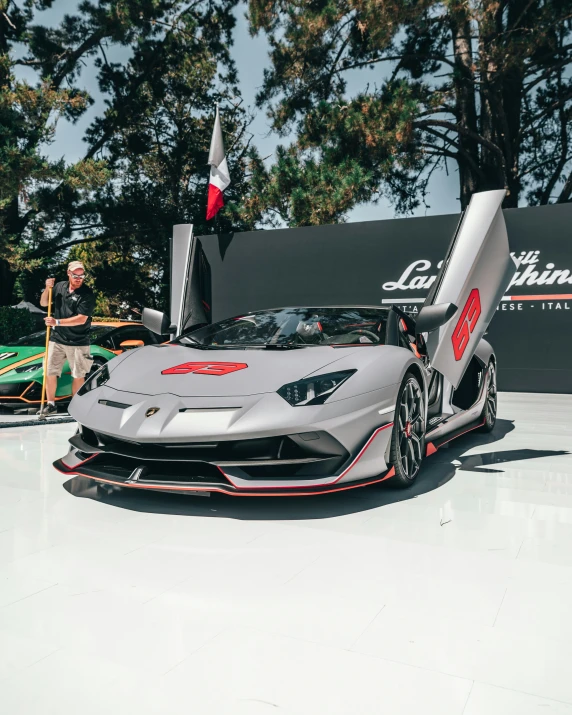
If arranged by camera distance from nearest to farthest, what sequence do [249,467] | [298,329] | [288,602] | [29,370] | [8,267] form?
[288,602] → [249,467] → [298,329] → [29,370] → [8,267]

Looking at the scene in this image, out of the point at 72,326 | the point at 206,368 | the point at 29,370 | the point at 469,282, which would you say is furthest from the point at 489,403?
the point at 29,370

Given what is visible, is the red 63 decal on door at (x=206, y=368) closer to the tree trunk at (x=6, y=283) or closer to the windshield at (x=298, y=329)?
the windshield at (x=298, y=329)

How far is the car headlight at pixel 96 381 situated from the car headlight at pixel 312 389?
1109mm

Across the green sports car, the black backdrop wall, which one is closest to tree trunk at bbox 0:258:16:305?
the black backdrop wall

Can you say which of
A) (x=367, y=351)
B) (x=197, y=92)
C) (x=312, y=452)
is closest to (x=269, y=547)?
(x=312, y=452)

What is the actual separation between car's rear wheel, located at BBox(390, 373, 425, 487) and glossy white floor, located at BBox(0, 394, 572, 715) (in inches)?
5.2

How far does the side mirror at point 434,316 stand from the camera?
376cm

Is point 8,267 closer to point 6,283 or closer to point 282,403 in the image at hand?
point 6,283

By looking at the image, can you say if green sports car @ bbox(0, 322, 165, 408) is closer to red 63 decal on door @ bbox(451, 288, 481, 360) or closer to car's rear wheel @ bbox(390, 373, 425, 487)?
red 63 decal on door @ bbox(451, 288, 481, 360)

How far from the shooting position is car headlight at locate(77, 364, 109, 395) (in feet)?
12.1

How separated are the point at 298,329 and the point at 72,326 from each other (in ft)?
9.65

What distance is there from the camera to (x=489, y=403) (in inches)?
223

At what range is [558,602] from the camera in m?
2.22

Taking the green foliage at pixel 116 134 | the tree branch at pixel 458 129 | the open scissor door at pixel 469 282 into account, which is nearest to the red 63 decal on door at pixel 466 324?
the open scissor door at pixel 469 282
